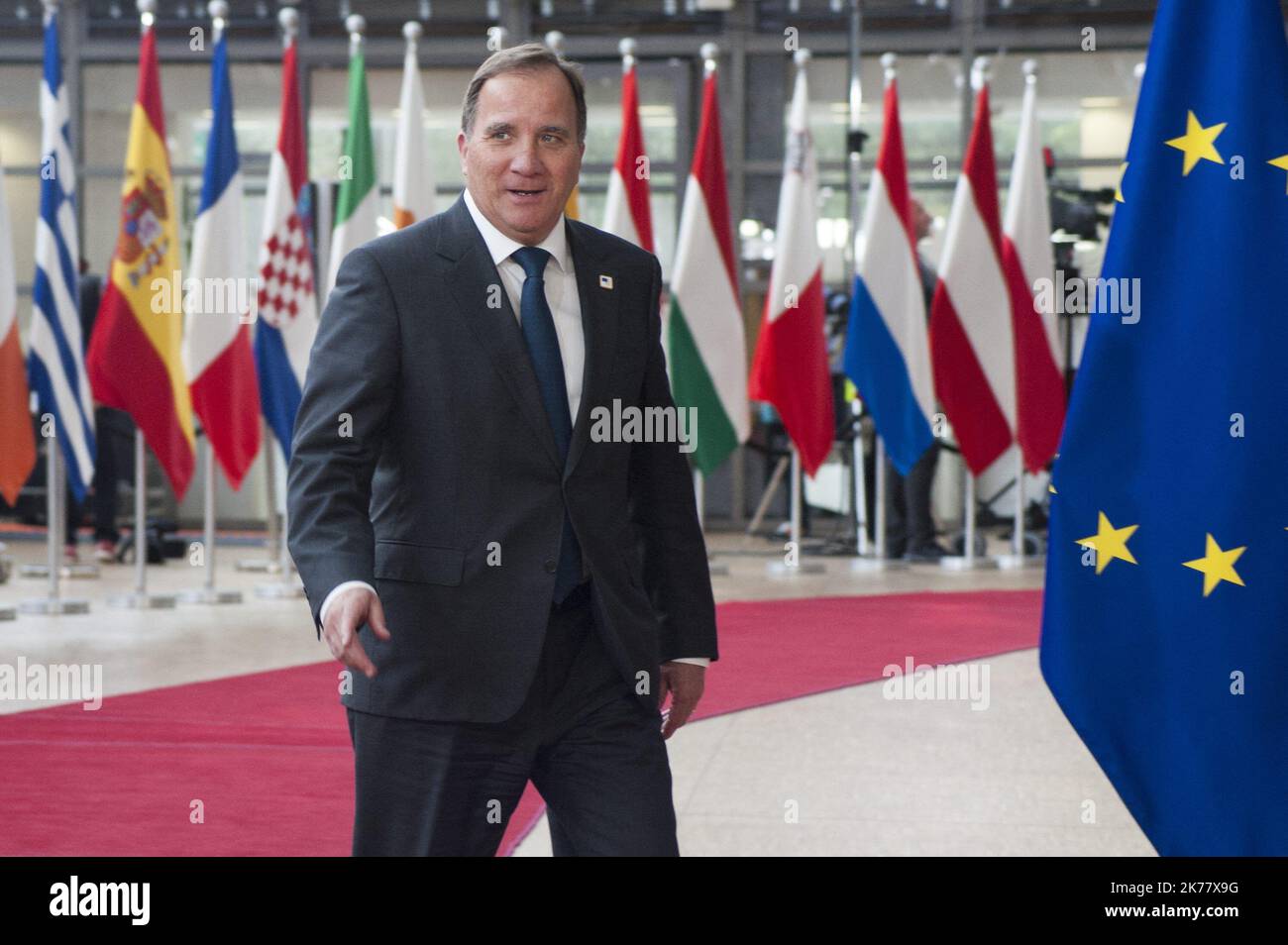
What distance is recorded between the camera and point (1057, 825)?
4219 mm

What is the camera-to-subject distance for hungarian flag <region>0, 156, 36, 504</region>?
779 centimetres

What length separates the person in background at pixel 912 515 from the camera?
419 inches

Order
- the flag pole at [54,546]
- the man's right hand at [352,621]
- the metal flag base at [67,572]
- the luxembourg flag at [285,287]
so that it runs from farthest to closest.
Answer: the metal flag base at [67,572]
the luxembourg flag at [285,287]
the flag pole at [54,546]
the man's right hand at [352,621]

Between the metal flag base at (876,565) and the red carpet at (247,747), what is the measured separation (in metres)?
2.35

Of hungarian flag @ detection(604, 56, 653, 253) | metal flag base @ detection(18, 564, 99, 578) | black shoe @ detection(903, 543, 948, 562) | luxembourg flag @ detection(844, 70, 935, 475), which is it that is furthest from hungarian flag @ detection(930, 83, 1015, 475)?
metal flag base @ detection(18, 564, 99, 578)

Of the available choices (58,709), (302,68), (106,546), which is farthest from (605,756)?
(302,68)

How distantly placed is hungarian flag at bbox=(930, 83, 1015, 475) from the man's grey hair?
283 inches

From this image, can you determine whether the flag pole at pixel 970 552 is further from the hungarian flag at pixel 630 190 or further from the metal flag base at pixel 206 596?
the metal flag base at pixel 206 596

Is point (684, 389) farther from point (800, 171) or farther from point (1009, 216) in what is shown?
point (1009, 216)

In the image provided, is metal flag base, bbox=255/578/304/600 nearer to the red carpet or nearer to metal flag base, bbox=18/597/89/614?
metal flag base, bbox=18/597/89/614

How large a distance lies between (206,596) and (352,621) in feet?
22.6

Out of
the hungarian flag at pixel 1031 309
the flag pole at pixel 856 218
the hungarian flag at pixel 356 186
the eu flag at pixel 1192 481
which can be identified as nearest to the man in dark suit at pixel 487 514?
the eu flag at pixel 1192 481

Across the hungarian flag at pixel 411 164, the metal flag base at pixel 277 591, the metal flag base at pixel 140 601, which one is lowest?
the metal flag base at pixel 277 591
